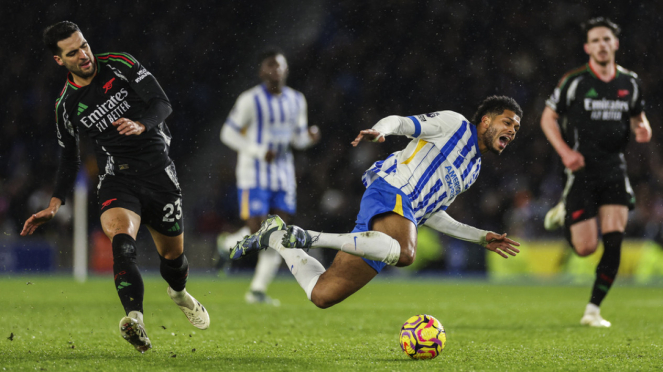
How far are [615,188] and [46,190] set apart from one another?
507 inches

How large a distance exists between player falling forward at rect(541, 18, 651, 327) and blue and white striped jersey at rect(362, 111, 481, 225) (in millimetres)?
2038

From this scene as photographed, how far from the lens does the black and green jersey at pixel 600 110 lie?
22.0 feet

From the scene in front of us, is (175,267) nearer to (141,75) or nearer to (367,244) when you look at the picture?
(141,75)

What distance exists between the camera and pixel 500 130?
15.4 ft

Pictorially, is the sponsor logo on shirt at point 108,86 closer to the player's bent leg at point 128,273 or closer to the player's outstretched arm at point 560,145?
the player's bent leg at point 128,273

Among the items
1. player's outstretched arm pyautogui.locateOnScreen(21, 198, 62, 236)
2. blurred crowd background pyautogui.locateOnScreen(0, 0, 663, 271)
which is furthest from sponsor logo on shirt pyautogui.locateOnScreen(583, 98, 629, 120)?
blurred crowd background pyautogui.locateOnScreen(0, 0, 663, 271)

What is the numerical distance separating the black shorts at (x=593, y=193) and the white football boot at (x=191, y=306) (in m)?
3.43

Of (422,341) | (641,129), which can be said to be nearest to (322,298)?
(422,341)

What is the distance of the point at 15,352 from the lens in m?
4.40

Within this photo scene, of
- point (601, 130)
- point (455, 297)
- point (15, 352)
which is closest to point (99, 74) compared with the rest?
point (15, 352)

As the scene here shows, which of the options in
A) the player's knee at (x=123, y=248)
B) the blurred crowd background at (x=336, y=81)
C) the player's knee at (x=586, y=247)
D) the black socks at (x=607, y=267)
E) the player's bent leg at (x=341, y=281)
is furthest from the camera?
the blurred crowd background at (x=336, y=81)

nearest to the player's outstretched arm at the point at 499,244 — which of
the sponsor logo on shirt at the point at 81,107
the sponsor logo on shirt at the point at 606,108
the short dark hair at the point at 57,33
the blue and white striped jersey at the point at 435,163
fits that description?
the blue and white striped jersey at the point at 435,163

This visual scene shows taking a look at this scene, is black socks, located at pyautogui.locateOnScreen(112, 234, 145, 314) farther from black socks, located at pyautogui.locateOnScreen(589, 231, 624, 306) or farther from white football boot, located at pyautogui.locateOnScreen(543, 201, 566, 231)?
white football boot, located at pyautogui.locateOnScreen(543, 201, 566, 231)

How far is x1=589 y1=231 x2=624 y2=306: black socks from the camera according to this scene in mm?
6430
